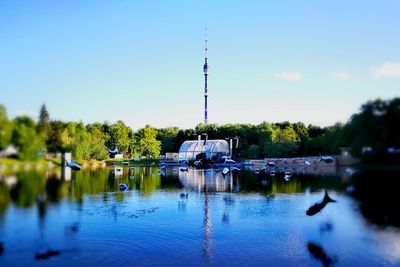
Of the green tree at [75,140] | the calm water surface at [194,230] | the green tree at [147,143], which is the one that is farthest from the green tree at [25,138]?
Result: the green tree at [147,143]

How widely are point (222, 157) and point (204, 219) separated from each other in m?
52.7

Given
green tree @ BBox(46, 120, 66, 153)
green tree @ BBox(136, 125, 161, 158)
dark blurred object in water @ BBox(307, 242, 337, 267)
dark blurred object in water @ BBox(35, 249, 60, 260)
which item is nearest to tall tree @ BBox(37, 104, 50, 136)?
green tree @ BBox(46, 120, 66, 153)

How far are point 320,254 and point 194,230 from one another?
5.24 m

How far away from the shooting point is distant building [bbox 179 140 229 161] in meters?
70.4

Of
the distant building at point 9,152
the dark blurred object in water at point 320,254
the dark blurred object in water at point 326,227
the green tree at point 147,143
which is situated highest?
the green tree at point 147,143

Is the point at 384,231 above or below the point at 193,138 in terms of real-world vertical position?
below

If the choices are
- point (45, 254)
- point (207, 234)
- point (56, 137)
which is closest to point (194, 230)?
point (207, 234)

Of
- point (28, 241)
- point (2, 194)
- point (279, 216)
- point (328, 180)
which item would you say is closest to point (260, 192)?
point (328, 180)

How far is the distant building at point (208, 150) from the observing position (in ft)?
231

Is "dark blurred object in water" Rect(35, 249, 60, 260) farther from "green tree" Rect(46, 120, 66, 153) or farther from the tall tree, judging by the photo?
the tall tree

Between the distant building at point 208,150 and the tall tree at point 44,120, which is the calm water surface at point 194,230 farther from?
the distant building at point 208,150

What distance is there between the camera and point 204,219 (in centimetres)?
1723

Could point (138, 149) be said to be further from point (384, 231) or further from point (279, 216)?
point (384, 231)

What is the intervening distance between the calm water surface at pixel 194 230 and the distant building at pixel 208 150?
48111 mm
